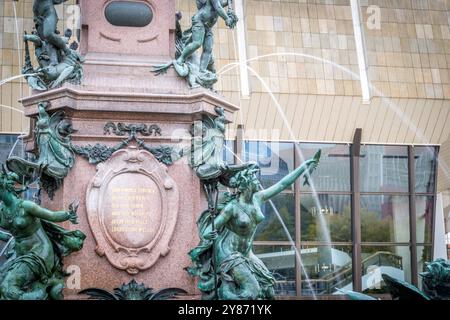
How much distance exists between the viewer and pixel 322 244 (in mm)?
36219

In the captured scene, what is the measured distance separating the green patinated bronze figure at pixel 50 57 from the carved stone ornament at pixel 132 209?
1338 mm

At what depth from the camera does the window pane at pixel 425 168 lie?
37562 mm

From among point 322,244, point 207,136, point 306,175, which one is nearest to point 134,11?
point 207,136

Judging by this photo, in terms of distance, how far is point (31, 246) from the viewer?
553 inches

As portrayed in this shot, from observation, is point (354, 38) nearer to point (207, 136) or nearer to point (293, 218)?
point (293, 218)

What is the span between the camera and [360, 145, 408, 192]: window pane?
37156 mm

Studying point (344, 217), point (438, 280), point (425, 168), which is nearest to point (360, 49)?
point (425, 168)

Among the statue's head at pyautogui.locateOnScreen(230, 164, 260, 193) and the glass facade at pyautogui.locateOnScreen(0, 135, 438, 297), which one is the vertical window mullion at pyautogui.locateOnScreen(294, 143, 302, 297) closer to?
the glass facade at pyautogui.locateOnScreen(0, 135, 438, 297)

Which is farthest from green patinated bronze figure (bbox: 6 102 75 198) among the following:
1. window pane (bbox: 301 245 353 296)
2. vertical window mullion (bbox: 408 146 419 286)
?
vertical window mullion (bbox: 408 146 419 286)

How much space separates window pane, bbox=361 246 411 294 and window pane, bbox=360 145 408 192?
2.05 m

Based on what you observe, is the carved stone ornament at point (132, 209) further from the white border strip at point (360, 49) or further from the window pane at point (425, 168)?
the window pane at point (425, 168)

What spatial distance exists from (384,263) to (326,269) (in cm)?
214

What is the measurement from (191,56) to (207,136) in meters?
1.40

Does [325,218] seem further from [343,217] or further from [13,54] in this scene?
[13,54]
